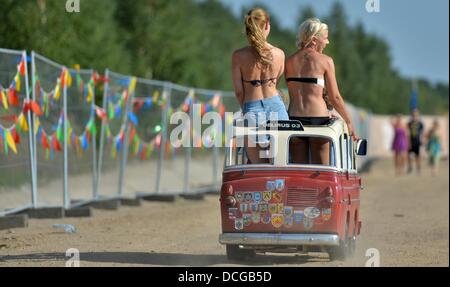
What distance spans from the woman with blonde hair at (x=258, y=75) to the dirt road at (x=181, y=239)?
4.68 feet

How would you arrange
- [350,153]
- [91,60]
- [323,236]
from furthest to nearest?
[91,60] → [350,153] → [323,236]

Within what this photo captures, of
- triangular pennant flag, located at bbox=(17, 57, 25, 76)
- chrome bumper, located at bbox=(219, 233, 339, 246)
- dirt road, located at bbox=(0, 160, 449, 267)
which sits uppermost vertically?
triangular pennant flag, located at bbox=(17, 57, 25, 76)

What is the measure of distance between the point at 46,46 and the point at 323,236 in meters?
17.8

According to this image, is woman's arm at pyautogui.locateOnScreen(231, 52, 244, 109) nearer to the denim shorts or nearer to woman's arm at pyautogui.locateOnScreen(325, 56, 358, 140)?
the denim shorts

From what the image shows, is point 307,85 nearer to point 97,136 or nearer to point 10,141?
point 10,141

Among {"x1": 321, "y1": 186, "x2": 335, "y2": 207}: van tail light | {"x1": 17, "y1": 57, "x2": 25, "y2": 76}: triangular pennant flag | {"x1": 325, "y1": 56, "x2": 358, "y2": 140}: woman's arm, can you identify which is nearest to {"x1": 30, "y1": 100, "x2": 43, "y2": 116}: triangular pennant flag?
{"x1": 17, "y1": 57, "x2": 25, "y2": 76}: triangular pennant flag

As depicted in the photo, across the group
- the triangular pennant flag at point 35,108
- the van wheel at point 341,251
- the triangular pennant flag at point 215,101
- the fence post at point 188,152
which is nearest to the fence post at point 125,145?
the fence post at point 188,152

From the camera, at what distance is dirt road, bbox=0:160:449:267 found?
Result: 1084cm

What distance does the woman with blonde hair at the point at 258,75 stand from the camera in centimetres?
1040

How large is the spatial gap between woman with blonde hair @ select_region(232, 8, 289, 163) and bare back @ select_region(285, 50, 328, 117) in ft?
0.61

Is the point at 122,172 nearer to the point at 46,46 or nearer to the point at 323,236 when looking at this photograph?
the point at 46,46
